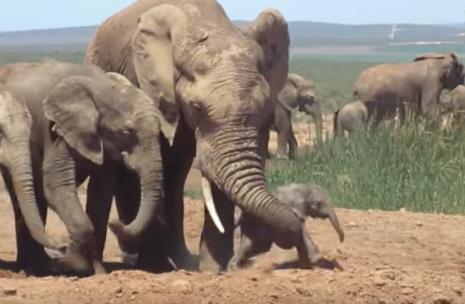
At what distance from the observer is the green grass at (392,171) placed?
1471 centimetres

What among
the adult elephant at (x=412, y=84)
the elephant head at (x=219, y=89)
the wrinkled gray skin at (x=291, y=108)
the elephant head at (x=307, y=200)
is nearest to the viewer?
the elephant head at (x=219, y=89)

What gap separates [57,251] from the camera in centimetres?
1017

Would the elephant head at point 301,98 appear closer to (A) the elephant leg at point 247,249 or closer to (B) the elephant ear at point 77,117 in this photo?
(A) the elephant leg at point 247,249

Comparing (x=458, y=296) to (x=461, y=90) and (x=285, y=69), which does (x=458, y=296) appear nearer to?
(x=285, y=69)

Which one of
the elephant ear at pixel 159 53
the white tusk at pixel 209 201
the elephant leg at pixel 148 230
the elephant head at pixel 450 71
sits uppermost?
the elephant ear at pixel 159 53

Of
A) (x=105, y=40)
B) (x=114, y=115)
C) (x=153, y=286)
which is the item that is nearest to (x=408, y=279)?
(x=153, y=286)

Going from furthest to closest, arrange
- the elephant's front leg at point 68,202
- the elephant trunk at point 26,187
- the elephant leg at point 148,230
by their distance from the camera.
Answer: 1. the elephant leg at point 148,230
2. the elephant's front leg at point 68,202
3. the elephant trunk at point 26,187

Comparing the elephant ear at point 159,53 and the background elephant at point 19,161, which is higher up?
the elephant ear at point 159,53

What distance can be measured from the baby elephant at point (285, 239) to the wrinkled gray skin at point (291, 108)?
1350 cm

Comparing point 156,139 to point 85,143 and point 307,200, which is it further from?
point 307,200

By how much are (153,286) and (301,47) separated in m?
144

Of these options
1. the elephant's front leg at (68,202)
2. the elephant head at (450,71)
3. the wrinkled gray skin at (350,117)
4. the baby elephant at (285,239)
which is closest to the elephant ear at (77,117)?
the elephant's front leg at (68,202)

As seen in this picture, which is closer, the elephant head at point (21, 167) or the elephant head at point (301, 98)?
the elephant head at point (21, 167)

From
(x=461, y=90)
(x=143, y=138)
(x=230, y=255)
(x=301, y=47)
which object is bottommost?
(x=301, y=47)
